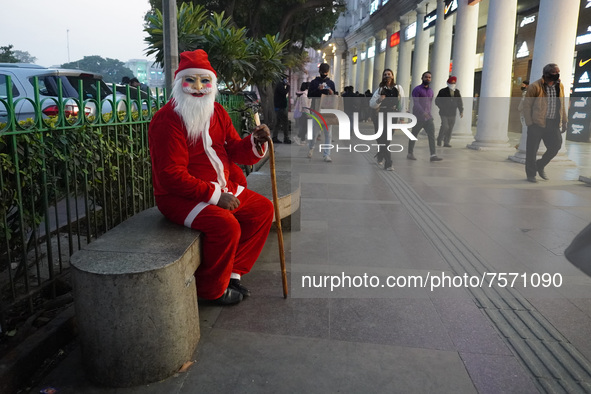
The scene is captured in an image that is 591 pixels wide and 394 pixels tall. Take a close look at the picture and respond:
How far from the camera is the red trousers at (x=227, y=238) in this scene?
2920 millimetres

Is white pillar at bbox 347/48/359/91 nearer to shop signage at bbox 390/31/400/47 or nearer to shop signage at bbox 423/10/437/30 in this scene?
shop signage at bbox 390/31/400/47

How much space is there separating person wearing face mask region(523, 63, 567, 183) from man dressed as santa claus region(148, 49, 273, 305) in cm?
533

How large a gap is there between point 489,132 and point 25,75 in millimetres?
9163

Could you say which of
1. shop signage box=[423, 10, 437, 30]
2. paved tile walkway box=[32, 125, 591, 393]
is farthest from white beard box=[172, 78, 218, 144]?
shop signage box=[423, 10, 437, 30]

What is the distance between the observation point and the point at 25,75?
8.03m

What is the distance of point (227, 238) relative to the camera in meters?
2.94

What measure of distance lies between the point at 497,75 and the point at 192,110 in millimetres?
9914

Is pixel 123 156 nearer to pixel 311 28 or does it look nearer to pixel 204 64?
pixel 204 64

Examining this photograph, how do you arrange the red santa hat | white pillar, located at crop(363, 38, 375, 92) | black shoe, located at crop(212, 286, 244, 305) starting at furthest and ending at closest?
white pillar, located at crop(363, 38, 375, 92), black shoe, located at crop(212, 286, 244, 305), the red santa hat

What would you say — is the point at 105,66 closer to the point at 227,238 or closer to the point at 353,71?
the point at 353,71

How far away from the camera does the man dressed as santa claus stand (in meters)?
2.91

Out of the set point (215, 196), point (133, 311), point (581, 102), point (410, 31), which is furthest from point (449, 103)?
point (133, 311)

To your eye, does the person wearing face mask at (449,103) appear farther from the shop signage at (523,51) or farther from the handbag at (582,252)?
the handbag at (582,252)

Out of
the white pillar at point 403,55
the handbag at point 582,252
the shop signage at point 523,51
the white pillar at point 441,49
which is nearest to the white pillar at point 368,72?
the white pillar at point 403,55
